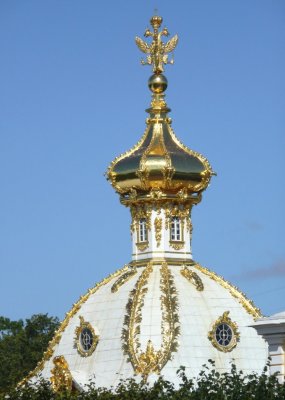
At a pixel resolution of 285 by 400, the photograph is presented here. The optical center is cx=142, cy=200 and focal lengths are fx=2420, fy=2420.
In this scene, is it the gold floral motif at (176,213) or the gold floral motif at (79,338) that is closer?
the gold floral motif at (79,338)

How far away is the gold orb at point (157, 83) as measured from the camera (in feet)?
277

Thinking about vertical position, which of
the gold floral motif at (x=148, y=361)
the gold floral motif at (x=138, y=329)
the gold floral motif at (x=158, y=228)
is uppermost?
the gold floral motif at (x=158, y=228)

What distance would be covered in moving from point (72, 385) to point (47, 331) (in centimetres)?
3082

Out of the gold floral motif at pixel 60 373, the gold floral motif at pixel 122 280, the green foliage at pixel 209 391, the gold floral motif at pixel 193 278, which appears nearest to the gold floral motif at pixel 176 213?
the gold floral motif at pixel 193 278

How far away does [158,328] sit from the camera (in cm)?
7962

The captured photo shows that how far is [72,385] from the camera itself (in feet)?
259

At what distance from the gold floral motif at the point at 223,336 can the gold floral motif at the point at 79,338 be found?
3.97 metres

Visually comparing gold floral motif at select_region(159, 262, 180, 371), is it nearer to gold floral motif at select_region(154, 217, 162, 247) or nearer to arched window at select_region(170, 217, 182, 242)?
gold floral motif at select_region(154, 217, 162, 247)

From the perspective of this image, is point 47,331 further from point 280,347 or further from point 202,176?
point 280,347

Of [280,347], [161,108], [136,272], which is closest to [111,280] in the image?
[136,272]

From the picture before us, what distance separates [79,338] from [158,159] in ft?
22.5

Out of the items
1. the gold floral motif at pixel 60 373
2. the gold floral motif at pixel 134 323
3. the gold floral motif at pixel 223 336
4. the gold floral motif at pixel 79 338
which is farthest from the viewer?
the gold floral motif at pixel 79 338

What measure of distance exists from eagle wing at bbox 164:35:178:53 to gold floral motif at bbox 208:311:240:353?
1008 cm

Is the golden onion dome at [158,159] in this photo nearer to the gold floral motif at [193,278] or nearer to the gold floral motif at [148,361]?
the gold floral motif at [193,278]
